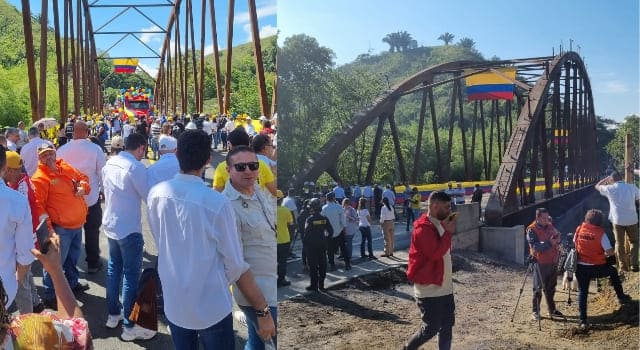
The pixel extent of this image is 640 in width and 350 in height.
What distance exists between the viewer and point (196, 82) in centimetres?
1678

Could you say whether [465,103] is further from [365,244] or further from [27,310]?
[27,310]

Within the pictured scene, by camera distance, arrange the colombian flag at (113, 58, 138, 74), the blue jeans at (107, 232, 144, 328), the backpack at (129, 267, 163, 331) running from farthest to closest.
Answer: the colombian flag at (113, 58, 138, 74)
the blue jeans at (107, 232, 144, 328)
the backpack at (129, 267, 163, 331)

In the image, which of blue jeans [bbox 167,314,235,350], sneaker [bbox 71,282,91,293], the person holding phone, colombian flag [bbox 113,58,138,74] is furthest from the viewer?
colombian flag [bbox 113,58,138,74]

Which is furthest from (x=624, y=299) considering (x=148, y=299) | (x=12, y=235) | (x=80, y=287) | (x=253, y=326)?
(x=80, y=287)

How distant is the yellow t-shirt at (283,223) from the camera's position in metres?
2.08

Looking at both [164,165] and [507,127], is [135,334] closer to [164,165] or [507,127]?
[164,165]

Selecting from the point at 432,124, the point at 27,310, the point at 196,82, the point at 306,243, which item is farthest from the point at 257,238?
the point at 196,82

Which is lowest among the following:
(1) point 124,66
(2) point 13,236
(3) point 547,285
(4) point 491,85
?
(3) point 547,285

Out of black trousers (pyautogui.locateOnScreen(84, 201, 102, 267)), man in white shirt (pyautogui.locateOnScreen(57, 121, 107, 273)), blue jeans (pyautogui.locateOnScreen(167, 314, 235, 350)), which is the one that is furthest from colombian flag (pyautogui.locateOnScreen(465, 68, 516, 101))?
black trousers (pyautogui.locateOnScreen(84, 201, 102, 267))

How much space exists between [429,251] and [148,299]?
2007mm

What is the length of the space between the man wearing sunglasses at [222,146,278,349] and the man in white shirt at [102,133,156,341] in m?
1.77

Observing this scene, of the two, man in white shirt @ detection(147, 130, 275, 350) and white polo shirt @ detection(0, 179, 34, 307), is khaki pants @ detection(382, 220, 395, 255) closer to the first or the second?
man in white shirt @ detection(147, 130, 275, 350)

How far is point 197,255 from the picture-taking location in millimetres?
2424

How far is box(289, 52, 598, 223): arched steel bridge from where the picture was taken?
2.02 m
